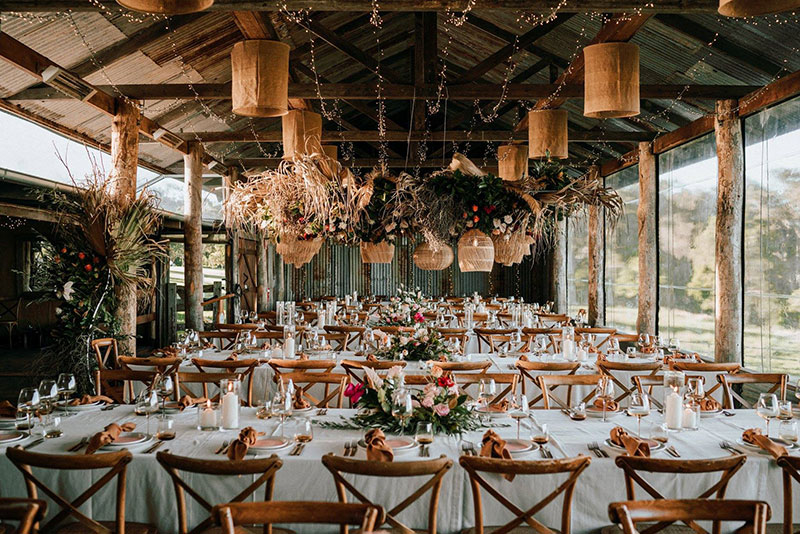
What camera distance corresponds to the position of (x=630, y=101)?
445 cm

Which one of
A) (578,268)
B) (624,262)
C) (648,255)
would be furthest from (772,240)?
(578,268)

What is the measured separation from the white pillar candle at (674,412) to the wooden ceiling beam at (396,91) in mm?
4933

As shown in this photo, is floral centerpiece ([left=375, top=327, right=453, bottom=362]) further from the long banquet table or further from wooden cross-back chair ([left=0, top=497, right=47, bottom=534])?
wooden cross-back chair ([left=0, top=497, right=47, bottom=534])

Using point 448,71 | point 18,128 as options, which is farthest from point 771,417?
point 448,71

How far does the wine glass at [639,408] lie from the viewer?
3424 millimetres

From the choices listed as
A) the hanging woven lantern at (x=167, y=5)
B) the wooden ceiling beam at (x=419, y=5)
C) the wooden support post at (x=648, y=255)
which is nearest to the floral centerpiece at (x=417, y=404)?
the hanging woven lantern at (x=167, y=5)

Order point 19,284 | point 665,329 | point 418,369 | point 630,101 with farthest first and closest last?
point 19,284 → point 665,329 → point 418,369 → point 630,101

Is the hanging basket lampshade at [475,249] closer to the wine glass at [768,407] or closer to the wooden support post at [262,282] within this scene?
the wine glass at [768,407]

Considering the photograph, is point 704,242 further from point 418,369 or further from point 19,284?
Answer: point 19,284

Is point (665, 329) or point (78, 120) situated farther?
point (665, 329)

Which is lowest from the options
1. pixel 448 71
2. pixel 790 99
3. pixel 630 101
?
pixel 630 101

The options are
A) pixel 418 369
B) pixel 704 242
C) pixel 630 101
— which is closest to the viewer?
pixel 630 101

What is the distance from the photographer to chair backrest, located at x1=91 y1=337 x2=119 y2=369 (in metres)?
5.81

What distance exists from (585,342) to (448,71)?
8797mm
